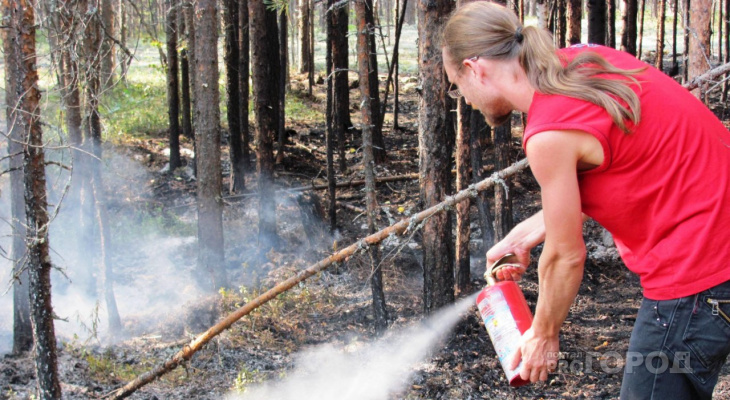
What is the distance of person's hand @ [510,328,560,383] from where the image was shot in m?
2.38

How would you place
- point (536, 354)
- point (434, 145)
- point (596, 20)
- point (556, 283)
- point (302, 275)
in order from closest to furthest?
1. point (556, 283)
2. point (536, 354)
3. point (302, 275)
4. point (434, 145)
5. point (596, 20)

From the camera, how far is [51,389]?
4695 millimetres

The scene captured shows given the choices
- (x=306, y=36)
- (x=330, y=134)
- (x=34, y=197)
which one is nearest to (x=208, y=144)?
(x=330, y=134)

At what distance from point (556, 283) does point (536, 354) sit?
36 cm

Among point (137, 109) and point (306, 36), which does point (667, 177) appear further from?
point (306, 36)

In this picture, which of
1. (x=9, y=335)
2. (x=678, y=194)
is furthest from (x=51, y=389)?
(x=678, y=194)

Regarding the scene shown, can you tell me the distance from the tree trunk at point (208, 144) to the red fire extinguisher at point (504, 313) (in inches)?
219

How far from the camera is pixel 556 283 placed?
2.21 m

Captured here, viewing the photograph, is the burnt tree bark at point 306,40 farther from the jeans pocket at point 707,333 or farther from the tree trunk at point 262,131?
the jeans pocket at point 707,333

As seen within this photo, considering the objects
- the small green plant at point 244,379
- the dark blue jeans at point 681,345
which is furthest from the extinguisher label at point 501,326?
the small green plant at point 244,379

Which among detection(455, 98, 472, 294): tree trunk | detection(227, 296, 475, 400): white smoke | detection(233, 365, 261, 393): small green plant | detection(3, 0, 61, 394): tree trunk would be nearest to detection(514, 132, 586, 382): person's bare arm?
detection(3, 0, 61, 394): tree trunk

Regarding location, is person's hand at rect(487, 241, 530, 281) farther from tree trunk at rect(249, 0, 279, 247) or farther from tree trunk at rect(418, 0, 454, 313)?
tree trunk at rect(249, 0, 279, 247)

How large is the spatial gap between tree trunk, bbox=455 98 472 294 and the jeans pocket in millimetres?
5007

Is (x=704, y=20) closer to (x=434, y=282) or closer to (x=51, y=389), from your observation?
(x=434, y=282)
